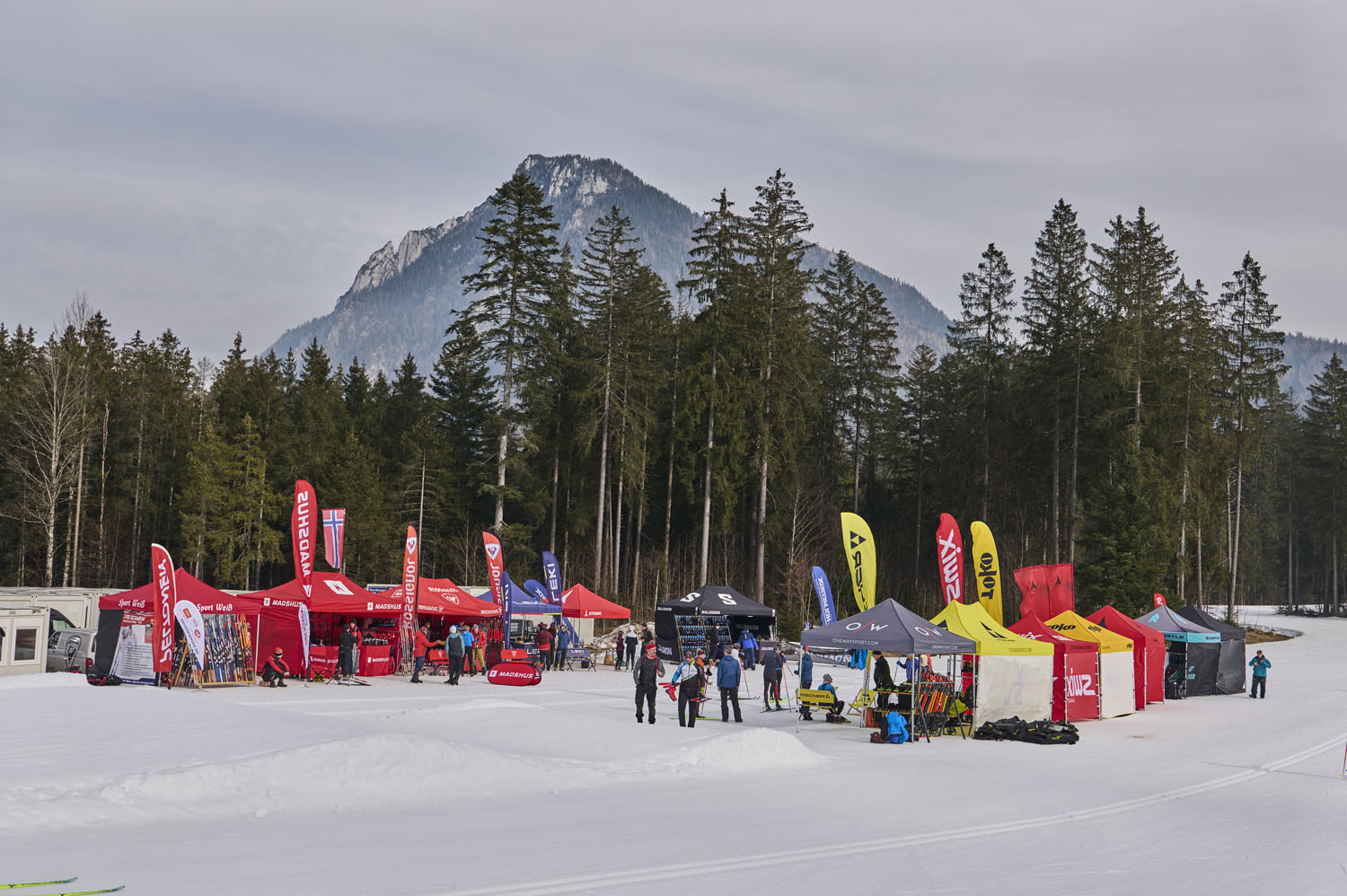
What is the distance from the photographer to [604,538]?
50469mm

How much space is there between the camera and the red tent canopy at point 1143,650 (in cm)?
2516

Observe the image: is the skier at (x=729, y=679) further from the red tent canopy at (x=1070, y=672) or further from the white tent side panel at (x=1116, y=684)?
the white tent side panel at (x=1116, y=684)

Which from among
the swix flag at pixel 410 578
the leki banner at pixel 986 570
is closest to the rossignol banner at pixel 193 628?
the swix flag at pixel 410 578

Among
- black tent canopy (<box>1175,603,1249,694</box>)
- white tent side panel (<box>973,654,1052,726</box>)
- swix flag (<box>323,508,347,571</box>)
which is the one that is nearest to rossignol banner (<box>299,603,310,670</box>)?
swix flag (<box>323,508,347,571</box>)

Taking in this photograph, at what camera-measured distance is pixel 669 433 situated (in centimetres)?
4869

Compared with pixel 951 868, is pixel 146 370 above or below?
above

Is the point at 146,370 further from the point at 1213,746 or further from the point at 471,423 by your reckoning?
the point at 1213,746

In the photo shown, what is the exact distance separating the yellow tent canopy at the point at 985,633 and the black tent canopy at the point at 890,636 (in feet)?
0.96

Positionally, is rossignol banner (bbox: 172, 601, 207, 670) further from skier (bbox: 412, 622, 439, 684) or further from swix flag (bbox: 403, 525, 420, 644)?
skier (bbox: 412, 622, 439, 684)

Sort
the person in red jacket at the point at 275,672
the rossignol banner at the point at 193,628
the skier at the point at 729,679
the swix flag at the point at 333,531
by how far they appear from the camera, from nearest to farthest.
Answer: the skier at the point at 729,679, the rossignol banner at the point at 193,628, the person in red jacket at the point at 275,672, the swix flag at the point at 333,531

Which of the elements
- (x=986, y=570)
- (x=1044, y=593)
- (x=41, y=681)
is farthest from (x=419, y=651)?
(x=1044, y=593)

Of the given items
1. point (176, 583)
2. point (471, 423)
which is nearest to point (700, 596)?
point (176, 583)

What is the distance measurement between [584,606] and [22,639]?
14.4 meters

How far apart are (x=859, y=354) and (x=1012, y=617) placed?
15.3 metres
